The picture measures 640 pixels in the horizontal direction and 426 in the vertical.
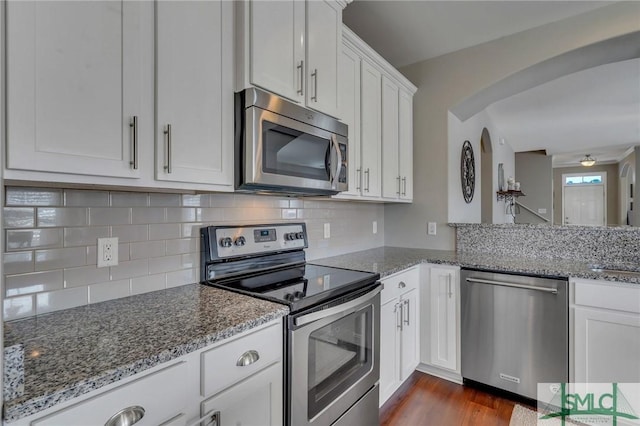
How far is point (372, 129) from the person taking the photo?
2.38m

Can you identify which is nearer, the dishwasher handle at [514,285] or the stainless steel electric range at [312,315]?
the stainless steel electric range at [312,315]

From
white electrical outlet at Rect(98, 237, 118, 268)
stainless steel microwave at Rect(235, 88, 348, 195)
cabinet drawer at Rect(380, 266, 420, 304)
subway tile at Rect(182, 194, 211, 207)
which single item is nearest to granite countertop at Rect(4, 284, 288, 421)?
white electrical outlet at Rect(98, 237, 118, 268)

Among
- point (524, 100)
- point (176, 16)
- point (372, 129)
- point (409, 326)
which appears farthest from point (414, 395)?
point (524, 100)

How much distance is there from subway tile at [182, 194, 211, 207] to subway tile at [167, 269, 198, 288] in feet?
1.04

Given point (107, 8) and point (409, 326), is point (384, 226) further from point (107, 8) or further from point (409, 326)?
point (107, 8)

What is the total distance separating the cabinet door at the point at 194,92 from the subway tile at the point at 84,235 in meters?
0.36

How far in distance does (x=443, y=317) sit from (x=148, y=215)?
206cm

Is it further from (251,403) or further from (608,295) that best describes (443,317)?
(251,403)

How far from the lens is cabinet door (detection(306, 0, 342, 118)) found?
1.72 m

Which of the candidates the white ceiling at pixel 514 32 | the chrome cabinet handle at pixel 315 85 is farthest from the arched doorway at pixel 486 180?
the chrome cabinet handle at pixel 315 85

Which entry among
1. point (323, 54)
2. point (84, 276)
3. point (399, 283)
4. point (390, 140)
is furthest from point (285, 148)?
point (390, 140)

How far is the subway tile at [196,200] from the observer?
1.56 metres

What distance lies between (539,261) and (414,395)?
130 cm

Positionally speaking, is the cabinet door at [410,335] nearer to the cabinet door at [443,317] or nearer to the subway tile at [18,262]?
the cabinet door at [443,317]
